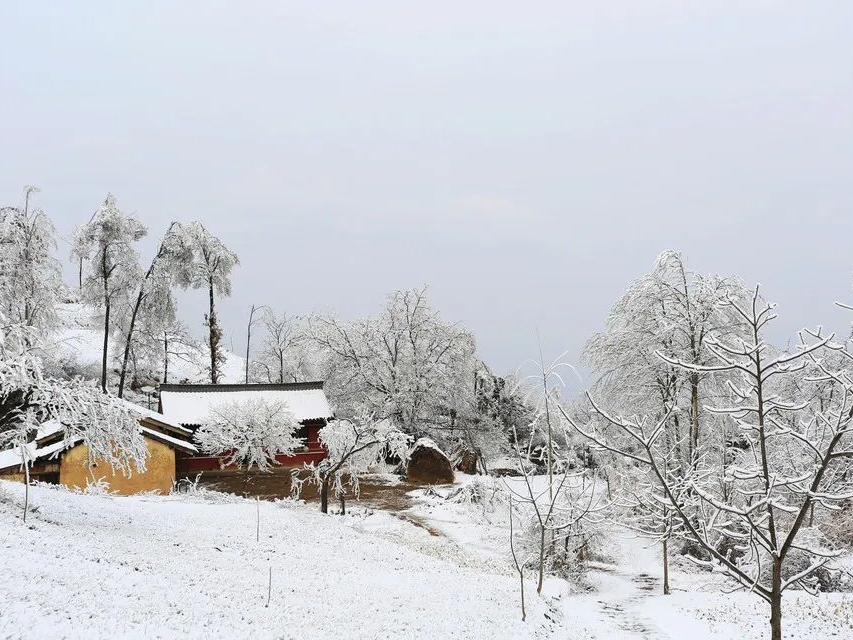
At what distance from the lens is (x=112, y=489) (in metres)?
29.6

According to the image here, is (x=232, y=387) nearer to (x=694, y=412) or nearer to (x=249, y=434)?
(x=249, y=434)

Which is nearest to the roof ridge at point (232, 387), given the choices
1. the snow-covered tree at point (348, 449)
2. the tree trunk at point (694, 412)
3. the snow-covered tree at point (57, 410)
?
the snow-covered tree at point (348, 449)

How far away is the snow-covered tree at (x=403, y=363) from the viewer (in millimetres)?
46188

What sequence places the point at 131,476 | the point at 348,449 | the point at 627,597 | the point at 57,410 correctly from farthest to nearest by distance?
1. the point at 131,476
2. the point at 348,449
3. the point at 627,597
4. the point at 57,410

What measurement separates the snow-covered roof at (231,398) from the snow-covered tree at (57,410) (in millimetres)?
24160

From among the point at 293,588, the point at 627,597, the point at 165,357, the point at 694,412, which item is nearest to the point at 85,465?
the point at 293,588

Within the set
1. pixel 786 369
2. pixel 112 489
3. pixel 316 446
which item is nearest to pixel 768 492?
pixel 786 369

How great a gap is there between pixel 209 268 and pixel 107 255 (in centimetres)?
648

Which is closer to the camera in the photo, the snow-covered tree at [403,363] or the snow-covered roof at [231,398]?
the snow-covered roof at [231,398]

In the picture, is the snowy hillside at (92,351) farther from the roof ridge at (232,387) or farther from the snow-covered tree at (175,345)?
the roof ridge at (232,387)

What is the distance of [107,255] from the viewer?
127 feet

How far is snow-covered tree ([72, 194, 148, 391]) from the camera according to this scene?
38.4 meters

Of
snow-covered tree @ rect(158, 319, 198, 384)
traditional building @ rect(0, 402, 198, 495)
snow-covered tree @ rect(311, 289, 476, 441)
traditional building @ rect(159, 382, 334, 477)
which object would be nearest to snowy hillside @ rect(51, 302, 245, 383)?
snow-covered tree @ rect(158, 319, 198, 384)

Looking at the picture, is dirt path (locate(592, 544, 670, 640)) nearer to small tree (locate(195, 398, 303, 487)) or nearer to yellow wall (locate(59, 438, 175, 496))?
small tree (locate(195, 398, 303, 487))
